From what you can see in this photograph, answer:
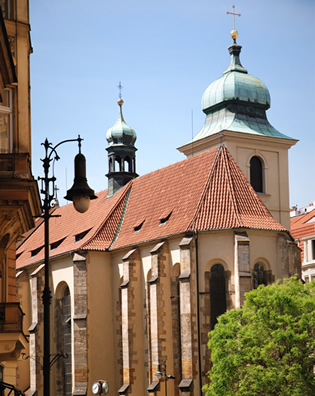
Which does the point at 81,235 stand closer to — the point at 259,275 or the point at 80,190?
the point at 259,275

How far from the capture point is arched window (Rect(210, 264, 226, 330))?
4962 centimetres

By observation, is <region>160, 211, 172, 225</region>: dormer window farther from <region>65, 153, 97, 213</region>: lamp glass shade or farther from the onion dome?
<region>65, 153, 97, 213</region>: lamp glass shade

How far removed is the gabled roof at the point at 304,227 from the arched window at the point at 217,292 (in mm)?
24253

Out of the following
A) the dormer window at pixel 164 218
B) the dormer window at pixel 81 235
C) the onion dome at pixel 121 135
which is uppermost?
the onion dome at pixel 121 135

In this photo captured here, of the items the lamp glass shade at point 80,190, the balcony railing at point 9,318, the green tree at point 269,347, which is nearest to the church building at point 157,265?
the green tree at point 269,347

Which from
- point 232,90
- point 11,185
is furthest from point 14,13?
point 232,90

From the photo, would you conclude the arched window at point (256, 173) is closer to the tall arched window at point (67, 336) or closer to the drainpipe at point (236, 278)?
the tall arched window at point (67, 336)

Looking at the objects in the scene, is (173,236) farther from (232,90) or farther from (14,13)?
(14,13)

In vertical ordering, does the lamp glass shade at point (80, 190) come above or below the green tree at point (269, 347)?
above

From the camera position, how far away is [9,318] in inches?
823

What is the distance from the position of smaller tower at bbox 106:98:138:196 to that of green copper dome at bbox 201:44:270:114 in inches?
257

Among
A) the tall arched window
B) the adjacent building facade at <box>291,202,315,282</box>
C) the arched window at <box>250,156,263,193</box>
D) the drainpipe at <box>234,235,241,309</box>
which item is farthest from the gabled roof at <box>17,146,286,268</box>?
the adjacent building facade at <box>291,202,315,282</box>

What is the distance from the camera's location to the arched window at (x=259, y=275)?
5056cm

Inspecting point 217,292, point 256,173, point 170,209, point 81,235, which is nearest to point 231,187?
point 170,209
